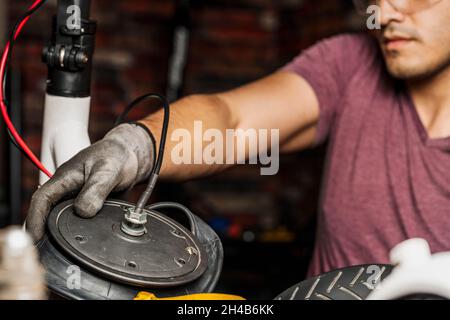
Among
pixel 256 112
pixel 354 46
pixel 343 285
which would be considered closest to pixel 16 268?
pixel 343 285

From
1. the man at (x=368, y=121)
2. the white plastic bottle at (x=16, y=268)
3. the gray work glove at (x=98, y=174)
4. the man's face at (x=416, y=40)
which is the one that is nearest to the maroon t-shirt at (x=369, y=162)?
the man at (x=368, y=121)

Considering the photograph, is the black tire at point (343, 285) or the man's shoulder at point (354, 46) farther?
the man's shoulder at point (354, 46)

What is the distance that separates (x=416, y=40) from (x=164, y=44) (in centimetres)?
149

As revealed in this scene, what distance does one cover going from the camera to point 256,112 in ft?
4.17

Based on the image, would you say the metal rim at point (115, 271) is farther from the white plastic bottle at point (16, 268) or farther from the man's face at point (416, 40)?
the man's face at point (416, 40)

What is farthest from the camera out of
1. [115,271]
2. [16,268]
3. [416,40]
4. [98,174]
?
[416,40]

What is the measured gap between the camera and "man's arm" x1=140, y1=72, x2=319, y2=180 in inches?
44.1

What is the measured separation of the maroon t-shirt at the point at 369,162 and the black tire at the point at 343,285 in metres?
0.58

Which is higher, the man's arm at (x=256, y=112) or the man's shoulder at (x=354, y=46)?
the man's shoulder at (x=354, y=46)

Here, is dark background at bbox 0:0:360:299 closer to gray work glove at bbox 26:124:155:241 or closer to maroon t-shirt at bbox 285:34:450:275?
maroon t-shirt at bbox 285:34:450:275

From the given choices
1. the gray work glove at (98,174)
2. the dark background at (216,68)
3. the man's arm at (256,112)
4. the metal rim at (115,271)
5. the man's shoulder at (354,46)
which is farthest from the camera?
the dark background at (216,68)

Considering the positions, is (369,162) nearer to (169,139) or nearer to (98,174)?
(169,139)

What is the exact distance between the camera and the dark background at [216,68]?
7.55 feet
